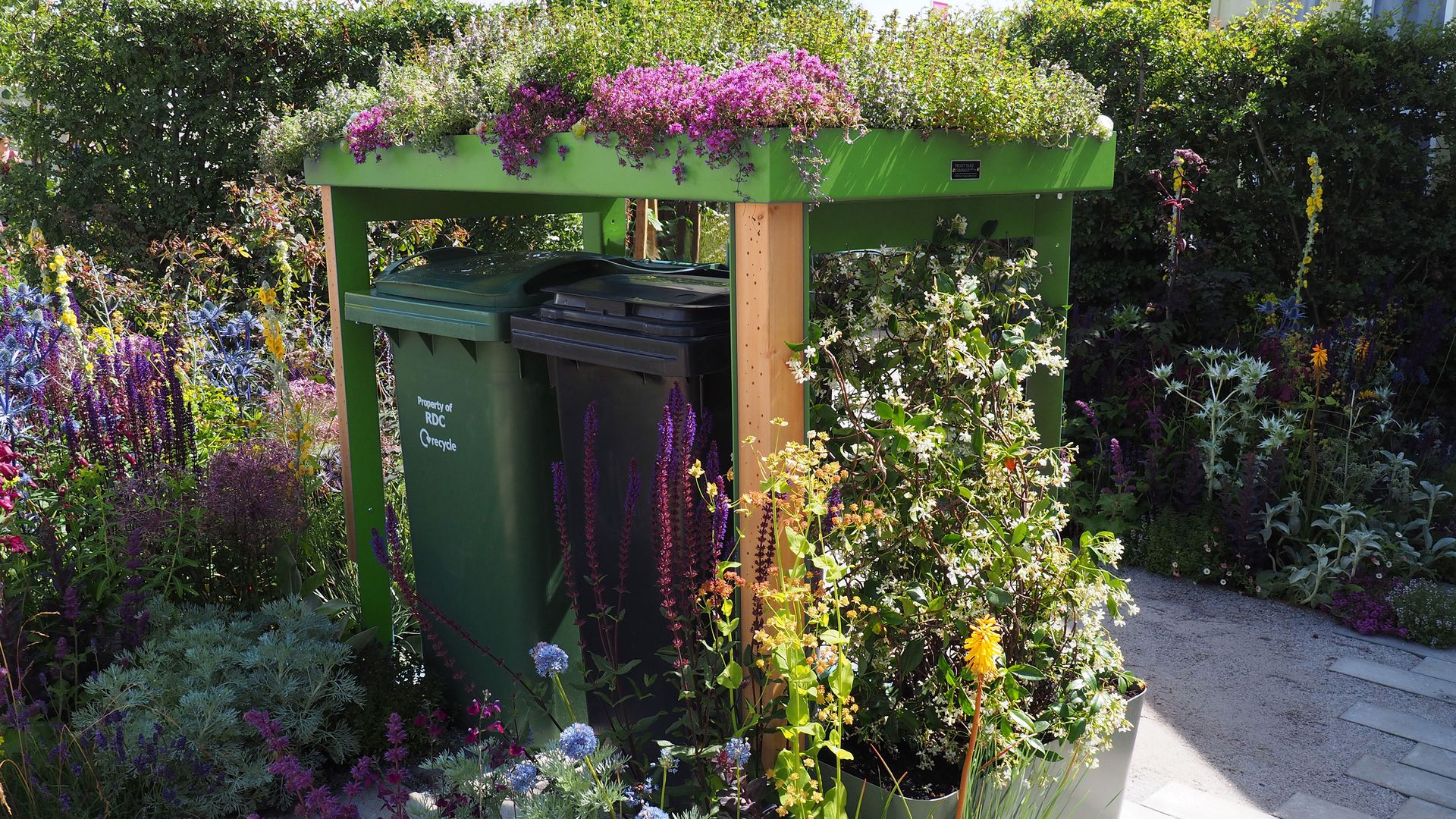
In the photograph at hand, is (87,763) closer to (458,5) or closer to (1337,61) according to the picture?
(458,5)

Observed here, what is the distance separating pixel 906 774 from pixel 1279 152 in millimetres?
5151

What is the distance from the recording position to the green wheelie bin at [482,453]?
121 inches

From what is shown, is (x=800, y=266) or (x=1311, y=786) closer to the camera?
(x=800, y=266)

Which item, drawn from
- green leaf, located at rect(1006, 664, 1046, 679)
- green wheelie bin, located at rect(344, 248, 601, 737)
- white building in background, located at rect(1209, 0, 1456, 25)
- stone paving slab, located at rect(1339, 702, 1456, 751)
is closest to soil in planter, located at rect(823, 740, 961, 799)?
green leaf, located at rect(1006, 664, 1046, 679)

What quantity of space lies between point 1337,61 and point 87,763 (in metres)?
6.48

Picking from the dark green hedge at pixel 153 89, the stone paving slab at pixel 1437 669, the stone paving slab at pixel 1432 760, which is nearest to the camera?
the stone paving slab at pixel 1432 760

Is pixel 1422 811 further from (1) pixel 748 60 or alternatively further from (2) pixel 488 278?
(2) pixel 488 278

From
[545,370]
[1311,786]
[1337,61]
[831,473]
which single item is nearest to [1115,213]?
[1337,61]

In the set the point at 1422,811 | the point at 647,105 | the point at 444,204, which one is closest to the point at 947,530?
the point at 647,105

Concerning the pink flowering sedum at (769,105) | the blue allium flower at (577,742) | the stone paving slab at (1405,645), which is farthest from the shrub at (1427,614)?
the blue allium flower at (577,742)

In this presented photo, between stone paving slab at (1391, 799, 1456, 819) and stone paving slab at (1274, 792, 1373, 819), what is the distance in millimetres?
98

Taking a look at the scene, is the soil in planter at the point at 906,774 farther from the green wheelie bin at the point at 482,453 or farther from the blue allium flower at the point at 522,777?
the green wheelie bin at the point at 482,453

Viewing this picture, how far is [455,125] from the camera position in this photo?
293 cm

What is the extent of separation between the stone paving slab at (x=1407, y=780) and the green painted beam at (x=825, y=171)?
1.95 m
